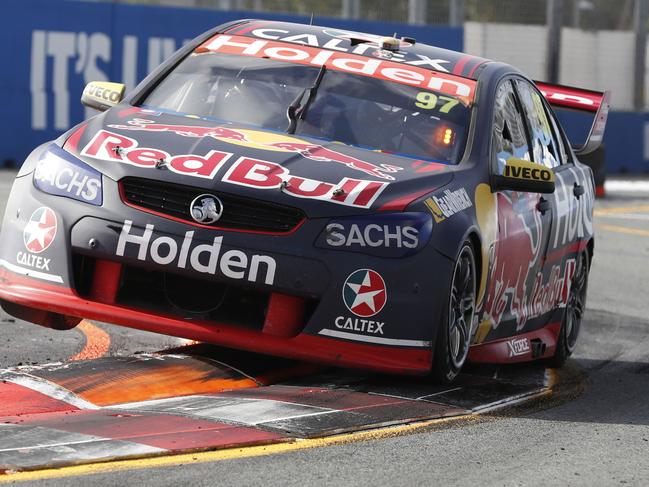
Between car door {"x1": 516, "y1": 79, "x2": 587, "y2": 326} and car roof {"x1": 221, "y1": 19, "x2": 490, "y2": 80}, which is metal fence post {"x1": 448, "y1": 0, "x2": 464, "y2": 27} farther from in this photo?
car roof {"x1": 221, "y1": 19, "x2": 490, "y2": 80}

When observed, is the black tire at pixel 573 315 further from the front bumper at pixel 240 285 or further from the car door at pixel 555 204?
the front bumper at pixel 240 285

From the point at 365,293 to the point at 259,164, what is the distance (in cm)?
69

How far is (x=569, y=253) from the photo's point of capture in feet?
28.2

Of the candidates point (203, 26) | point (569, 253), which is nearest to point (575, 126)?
point (203, 26)

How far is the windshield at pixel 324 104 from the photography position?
7160mm

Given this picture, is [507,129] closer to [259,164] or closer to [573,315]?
[573,315]

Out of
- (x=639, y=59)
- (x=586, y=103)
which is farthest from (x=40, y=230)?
(x=639, y=59)

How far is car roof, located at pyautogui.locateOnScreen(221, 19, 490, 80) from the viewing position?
772 cm

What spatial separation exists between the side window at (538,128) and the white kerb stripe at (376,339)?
2226 millimetres

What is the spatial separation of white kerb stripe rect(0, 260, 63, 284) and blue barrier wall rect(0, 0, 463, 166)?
1347 cm

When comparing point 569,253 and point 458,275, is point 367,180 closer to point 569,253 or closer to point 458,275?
point 458,275

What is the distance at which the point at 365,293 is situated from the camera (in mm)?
6172

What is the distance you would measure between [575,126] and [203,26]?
639cm

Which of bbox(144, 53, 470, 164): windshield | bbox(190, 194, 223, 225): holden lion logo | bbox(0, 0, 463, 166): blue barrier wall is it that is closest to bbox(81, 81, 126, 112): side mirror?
bbox(144, 53, 470, 164): windshield
